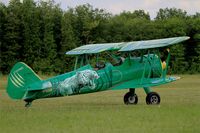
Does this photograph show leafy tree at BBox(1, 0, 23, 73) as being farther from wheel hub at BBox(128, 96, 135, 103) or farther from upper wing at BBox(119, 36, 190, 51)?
upper wing at BBox(119, 36, 190, 51)

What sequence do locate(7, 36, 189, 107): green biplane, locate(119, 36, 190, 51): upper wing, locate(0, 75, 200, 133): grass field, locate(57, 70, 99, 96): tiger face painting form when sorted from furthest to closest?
locate(119, 36, 190, 51): upper wing
locate(57, 70, 99, 96): tiger face painting
locate(7, 36, 189, 107): green biplane
locate(0, 75, 200, 133): grass field

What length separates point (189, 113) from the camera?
16562 millimetres

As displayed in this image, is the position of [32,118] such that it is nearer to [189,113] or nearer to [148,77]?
[189,113]

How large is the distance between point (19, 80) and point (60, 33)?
4249 centimetres

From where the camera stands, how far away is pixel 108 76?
824 inches

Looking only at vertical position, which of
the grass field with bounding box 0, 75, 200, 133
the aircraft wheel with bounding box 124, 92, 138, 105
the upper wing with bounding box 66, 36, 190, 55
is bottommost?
the aircraft wheel with bounding box 124, 92, 138, 105

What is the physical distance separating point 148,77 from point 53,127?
8.24 meters

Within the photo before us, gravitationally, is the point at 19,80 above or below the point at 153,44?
below

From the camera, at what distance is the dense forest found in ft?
189

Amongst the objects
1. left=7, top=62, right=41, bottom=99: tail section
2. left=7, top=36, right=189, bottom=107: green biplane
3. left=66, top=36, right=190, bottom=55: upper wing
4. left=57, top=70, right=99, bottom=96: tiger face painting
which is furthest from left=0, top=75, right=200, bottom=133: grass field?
left=66, top=36, right=190, bottom=55: upper wing

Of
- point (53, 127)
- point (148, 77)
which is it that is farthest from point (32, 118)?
point (148, 77)

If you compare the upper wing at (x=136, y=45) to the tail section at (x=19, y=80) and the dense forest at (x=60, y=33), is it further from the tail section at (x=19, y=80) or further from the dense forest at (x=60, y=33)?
the dense forest at (x=60, y=33)

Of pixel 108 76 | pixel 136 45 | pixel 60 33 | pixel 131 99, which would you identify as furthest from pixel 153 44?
pixel 60 33

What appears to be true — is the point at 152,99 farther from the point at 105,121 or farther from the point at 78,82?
the point at 105,121
